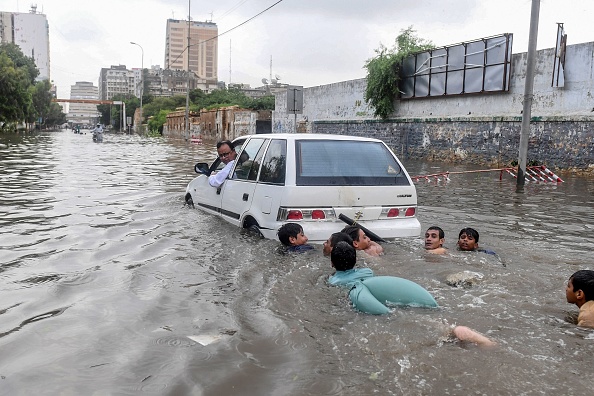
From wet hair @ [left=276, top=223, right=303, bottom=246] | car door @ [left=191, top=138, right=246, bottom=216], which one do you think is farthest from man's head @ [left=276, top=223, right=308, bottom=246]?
car door @ [left=191, top=138, right=246, bottom=216]

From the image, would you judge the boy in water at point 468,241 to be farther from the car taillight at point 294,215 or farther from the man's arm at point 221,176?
the man's arm at point 221,176

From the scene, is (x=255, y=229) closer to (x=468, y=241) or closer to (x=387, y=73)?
(x=468, y=241)

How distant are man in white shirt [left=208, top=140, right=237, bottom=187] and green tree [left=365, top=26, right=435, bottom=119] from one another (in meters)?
21.5

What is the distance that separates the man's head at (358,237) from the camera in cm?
584

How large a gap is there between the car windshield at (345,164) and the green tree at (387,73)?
22272mm

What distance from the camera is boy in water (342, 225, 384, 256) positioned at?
19.2ft

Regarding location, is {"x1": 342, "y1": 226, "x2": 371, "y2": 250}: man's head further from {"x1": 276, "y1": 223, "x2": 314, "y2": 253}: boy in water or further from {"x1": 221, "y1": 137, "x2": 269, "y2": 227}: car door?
{"x1": 221, "y1": 137, "x2": 269, "y2": 227}: car door

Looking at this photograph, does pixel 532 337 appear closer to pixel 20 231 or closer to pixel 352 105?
pixel 20 231

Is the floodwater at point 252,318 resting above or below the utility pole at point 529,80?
below

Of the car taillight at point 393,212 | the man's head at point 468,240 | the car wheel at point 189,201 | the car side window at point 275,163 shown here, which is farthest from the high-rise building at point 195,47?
the man's head at point 468,240

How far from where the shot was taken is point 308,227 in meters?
6.15

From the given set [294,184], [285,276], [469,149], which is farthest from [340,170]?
[469,149]

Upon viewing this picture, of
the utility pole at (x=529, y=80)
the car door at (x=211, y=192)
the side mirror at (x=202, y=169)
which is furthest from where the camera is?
the utility pole at (x=529, y=80)

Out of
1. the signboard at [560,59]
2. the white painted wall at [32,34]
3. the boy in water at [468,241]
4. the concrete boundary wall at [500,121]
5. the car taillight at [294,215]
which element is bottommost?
the boy in water at [468,241]
